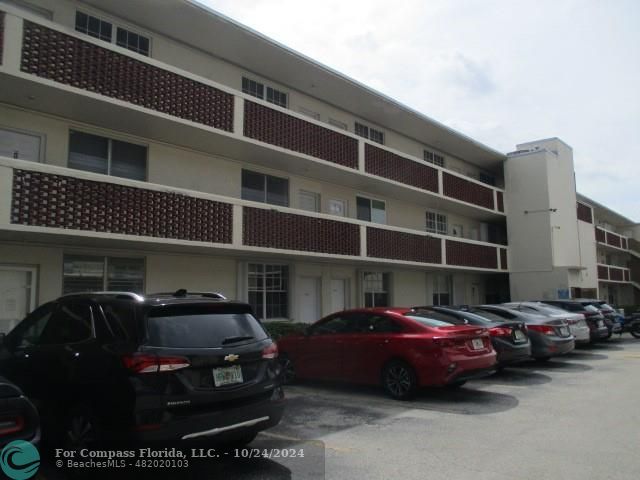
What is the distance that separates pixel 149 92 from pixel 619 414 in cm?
1012

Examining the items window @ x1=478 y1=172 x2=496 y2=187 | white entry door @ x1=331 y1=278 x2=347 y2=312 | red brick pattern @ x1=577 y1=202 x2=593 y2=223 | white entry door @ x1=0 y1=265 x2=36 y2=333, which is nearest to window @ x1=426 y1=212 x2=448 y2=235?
window @ x1=478 y1=172 x2=496 y2=187

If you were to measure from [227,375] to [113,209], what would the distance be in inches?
228

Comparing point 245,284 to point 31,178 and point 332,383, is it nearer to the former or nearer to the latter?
point 332,383

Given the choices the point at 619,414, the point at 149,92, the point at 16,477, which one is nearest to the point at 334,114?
the point at 149,92

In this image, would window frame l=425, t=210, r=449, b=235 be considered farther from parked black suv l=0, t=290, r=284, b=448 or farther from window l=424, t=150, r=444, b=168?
parked black suv l=0, t=290, r=284, b=448

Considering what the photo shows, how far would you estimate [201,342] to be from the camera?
4.98 metres

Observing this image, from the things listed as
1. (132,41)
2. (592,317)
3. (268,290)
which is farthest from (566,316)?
(132,41)

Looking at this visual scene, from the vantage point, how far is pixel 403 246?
1725 cm

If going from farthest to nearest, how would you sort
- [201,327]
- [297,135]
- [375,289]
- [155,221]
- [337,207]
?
[375,289], [337,207], [297,135], [155,221], [201,327]

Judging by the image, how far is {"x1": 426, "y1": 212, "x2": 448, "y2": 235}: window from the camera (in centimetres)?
2174

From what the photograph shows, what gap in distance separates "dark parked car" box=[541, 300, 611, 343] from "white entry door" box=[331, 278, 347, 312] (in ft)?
23.2

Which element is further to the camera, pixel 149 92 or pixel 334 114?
pixel 334 114

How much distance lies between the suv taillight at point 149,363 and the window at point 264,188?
31.7ft

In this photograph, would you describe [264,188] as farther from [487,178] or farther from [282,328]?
[487,178]
